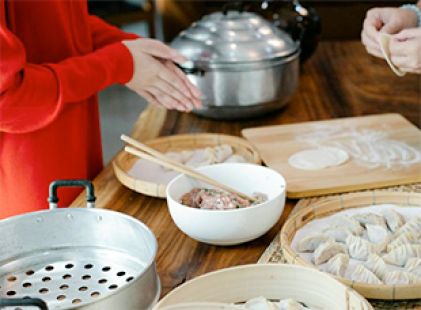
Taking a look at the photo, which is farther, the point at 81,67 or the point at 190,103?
the point at 190,103

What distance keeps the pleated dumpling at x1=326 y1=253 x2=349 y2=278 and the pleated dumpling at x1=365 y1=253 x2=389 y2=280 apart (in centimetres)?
4

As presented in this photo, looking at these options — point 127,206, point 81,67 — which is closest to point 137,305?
point 127,206

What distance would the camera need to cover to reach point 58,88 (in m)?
1.38

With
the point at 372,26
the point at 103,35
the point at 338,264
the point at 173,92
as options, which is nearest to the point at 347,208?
the point at 338,264

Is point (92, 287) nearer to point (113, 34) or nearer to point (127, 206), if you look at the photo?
point (127, 206)

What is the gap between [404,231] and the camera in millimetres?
1176

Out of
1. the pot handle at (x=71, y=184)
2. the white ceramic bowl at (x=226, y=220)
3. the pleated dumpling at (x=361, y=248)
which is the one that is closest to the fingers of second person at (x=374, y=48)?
the white ceramic bowl at (x=226, y=220)

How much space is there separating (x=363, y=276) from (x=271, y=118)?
1110 millimetres

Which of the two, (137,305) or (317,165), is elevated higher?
(137,305)

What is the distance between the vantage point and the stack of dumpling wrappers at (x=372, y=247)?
1.02 m

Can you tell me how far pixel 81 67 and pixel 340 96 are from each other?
1204 millimetres

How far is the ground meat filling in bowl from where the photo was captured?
47.8 inches

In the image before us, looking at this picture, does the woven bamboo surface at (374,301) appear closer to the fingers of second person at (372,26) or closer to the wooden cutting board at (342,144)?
the wooden cutting board at (342,144)

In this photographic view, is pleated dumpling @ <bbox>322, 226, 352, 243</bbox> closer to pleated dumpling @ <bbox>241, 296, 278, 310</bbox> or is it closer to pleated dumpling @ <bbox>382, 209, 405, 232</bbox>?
pleated dumpling @ <bbox>382, 209, 405, 232</bbox>
